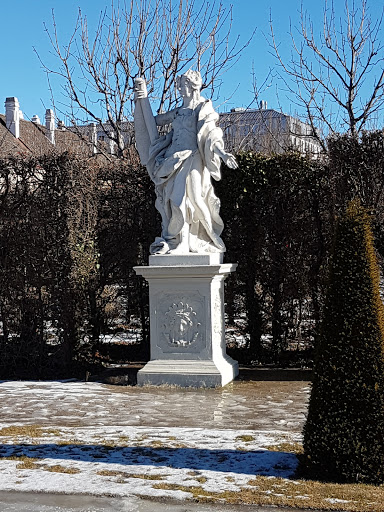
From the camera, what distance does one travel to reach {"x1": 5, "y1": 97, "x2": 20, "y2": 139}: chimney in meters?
31.6

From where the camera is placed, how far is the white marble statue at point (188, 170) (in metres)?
8.09

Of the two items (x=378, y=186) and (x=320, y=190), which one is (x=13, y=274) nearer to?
(x=320, y=190)

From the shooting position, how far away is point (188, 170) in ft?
26.7

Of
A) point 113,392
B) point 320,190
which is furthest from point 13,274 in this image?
point 320,190

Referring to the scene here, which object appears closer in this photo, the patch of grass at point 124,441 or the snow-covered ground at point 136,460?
the snow-covered ground at point 136,460

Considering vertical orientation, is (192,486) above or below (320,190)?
below

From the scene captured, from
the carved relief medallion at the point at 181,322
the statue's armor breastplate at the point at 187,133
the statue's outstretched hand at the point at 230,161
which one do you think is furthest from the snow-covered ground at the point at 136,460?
the statue's armor breastplate at the point at 187,133

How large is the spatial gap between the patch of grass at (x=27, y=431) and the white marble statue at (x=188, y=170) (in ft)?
8.65

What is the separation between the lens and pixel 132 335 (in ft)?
35.1

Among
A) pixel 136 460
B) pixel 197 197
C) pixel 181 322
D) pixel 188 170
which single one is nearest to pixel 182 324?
pixel 181 322

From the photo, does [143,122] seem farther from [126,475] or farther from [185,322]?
[126,475]

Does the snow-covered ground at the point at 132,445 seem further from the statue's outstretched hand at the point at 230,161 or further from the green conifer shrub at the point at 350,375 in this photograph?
the statue's outstretched hand at the point at 230,161

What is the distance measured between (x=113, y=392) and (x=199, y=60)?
10.3 metres

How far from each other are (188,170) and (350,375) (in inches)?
162
